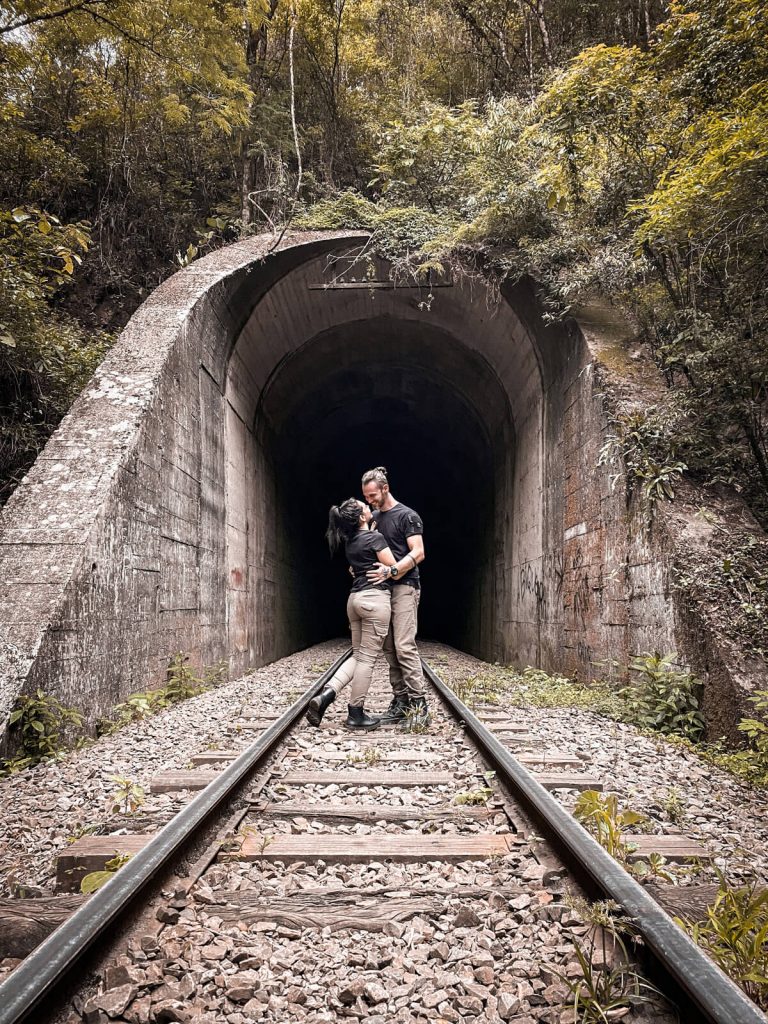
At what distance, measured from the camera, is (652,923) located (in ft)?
5.33

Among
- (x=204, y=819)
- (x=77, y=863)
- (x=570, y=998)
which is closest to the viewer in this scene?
(x=570, y=998)

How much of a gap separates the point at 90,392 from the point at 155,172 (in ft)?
26.2

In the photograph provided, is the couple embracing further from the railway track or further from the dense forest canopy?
the dense forest canopy

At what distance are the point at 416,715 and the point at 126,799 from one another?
2.43 m

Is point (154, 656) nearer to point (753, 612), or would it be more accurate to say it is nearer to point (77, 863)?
point (77, 863)

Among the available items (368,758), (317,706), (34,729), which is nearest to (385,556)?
(317,706)

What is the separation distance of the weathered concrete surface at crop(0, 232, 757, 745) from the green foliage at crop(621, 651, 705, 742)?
0.86ft

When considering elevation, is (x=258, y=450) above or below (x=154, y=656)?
above

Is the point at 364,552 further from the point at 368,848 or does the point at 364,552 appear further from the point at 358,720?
the point at 368,848

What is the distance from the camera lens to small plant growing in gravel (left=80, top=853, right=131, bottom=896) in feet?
6.86

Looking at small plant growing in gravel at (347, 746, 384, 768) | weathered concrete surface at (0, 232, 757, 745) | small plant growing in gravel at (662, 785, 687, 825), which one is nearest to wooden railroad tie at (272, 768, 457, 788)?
small plant growing in gravel at (347, 746, 384, 768)

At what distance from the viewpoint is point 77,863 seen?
2.30 metres

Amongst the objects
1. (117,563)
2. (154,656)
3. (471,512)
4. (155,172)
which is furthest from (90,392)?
(471,512)

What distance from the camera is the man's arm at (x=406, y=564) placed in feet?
15.3
